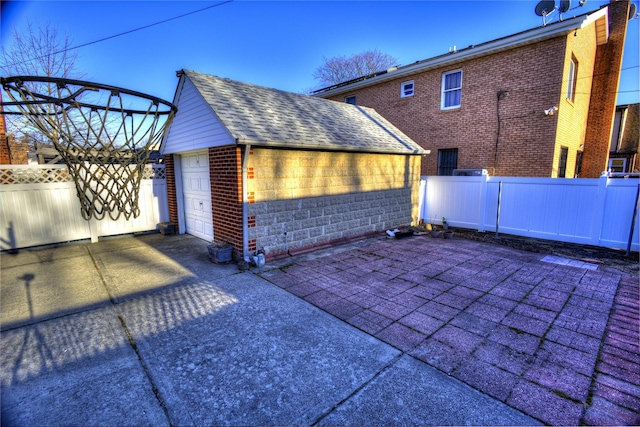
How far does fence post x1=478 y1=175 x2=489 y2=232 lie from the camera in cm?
830

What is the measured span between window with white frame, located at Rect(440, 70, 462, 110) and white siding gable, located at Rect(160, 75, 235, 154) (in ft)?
31.2

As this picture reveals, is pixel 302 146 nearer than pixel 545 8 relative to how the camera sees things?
Yes

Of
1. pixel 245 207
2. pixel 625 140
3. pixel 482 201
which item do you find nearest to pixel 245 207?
pixel 245 207

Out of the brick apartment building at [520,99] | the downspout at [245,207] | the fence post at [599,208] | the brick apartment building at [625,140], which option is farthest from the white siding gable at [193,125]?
the brick apartment building at [625,140]

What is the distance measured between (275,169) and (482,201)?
240 inches

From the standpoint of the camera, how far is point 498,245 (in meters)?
7.21

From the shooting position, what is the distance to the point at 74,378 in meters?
2.57

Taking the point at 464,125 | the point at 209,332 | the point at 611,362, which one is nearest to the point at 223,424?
the point at 209,332

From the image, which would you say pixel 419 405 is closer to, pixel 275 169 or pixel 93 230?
pixel 275 169

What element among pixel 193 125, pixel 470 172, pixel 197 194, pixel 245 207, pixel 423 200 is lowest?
pixel 423 200

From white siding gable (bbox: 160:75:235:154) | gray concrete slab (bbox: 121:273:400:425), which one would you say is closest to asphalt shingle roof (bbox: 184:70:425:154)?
white siding gable (bbox: 160:75:235:154)

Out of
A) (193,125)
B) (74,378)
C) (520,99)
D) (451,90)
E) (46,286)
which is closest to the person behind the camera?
(74,378)

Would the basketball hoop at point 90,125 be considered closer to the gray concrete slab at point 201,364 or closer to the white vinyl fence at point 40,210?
the gray concrete slab at point 201,364

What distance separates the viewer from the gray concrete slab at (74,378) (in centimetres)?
216
